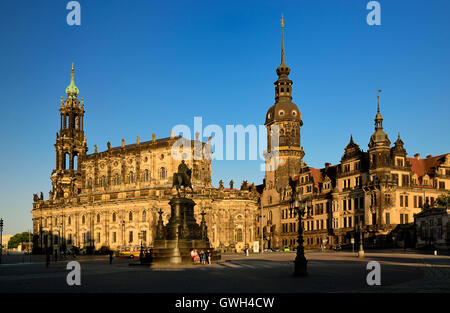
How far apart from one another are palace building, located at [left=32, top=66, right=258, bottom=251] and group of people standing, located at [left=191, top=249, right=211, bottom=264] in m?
49.8

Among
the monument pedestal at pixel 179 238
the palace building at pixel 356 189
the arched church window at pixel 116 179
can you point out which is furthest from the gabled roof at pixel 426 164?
the arched church window at pixel 116 179

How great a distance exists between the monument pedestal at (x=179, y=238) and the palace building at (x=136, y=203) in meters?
46.7

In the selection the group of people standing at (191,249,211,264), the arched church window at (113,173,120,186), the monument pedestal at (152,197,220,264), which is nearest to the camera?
the group of people standing at (191,249,211,264)

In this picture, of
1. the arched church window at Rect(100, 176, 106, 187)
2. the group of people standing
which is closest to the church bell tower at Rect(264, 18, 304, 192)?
the arched church window at Rect(100, 176, 106, 187)

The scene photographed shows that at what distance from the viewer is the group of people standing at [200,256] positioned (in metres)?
40.2

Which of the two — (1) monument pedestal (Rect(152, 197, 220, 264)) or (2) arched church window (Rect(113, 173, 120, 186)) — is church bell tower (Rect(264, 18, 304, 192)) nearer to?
(2) arched church window (Rect(113, 173, 120, 186))

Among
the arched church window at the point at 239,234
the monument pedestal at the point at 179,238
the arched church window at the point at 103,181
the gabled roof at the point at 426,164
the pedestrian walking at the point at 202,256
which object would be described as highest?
the gabled roof at the point at 426,164

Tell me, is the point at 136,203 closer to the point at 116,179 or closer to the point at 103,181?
the point at 116,179

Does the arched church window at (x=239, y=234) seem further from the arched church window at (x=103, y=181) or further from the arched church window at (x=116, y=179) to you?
the arched church window at (x=103, y=181)

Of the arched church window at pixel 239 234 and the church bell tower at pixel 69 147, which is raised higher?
the church bell tower at pixel 69 147

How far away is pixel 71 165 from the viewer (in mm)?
121125

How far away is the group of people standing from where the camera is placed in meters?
40.2

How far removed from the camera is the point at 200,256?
41188mm
